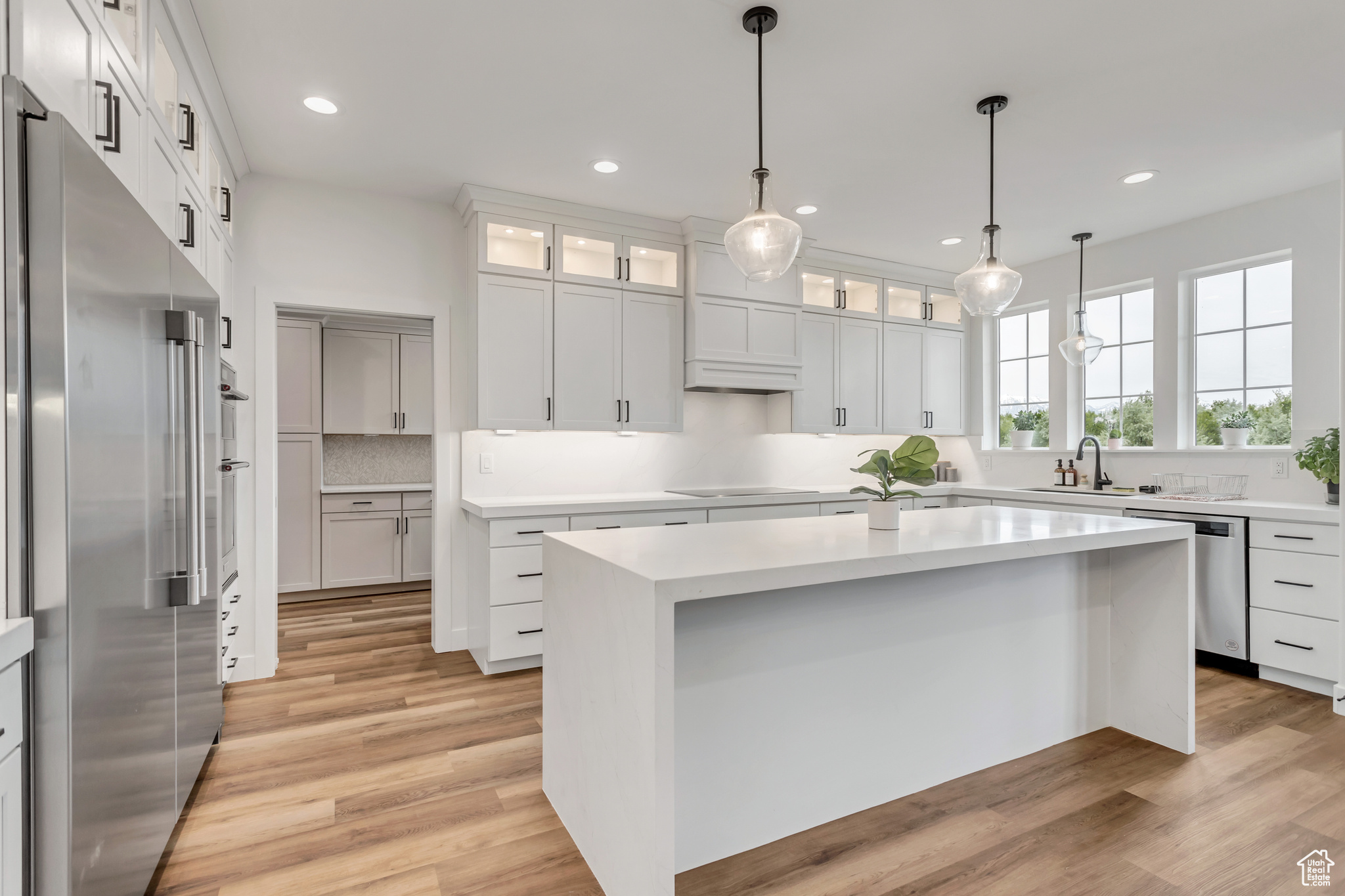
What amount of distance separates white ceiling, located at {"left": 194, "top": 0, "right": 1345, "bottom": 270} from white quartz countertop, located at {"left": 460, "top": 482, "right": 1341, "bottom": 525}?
5.60ft

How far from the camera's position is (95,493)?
131 cm


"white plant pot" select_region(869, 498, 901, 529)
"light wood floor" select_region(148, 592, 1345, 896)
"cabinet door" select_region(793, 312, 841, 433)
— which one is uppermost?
"cabinet door" select_region(793, 312, 841, 433)

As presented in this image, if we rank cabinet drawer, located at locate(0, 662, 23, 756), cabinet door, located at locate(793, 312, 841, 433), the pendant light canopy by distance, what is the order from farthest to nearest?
cabinet door, located at locate(793, 312, 841, 433)
the pendant light canopy
cabinet drawer, located at locate(0, 662, 23, 756)

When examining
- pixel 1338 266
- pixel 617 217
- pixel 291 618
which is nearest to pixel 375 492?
pixel 291 618

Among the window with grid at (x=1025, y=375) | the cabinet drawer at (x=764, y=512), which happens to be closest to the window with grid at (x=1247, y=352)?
the window with grid at (x=1025, y=375)

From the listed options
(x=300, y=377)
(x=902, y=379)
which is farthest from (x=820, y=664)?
(x=300, y=377)

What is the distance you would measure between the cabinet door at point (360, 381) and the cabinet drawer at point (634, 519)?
8.71ft

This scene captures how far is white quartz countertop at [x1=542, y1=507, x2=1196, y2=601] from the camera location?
157 cm

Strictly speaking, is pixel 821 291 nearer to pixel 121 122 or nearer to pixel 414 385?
pixel 414 385

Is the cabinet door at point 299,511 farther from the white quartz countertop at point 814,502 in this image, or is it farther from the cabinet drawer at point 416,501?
the white quartz countertop at point 814,502

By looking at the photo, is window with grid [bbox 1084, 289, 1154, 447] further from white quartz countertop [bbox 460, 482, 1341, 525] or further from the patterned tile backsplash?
the patterned tile backsplash

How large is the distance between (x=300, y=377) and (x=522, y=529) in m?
2.90

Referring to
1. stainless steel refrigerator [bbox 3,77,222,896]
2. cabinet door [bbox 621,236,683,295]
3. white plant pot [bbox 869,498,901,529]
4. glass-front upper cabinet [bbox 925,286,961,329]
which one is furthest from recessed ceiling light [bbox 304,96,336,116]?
glass-front upper cabinet [bbox 925,286,961,329]

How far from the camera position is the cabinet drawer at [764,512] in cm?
399
